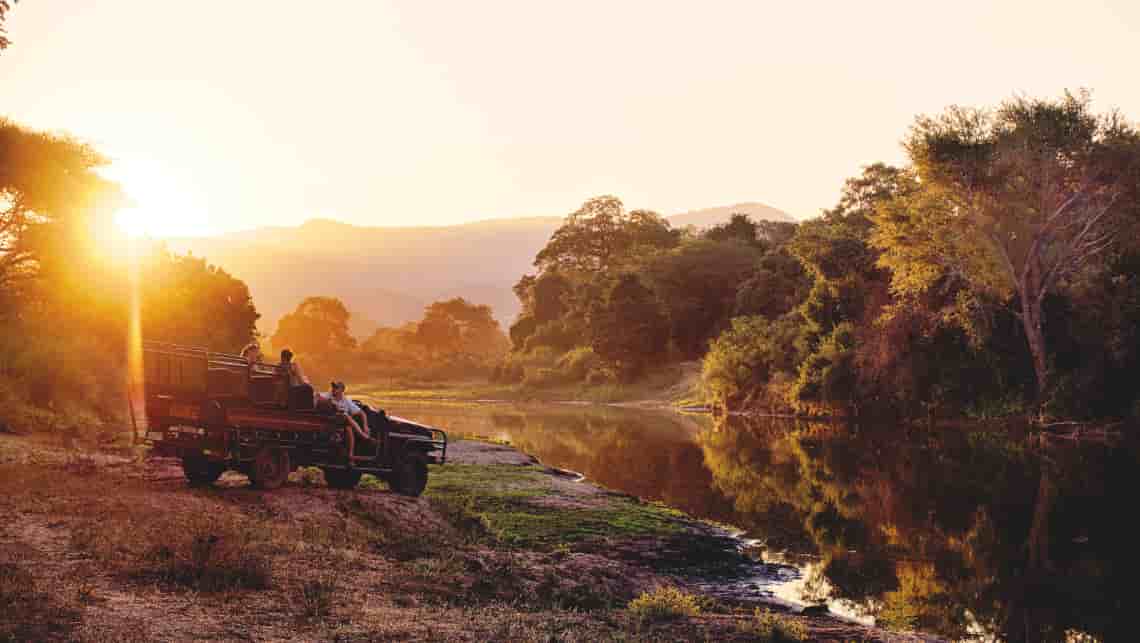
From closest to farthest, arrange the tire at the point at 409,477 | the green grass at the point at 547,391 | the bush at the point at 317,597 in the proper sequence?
the bush at the point at 317,597 < the tire at the point at 409,477 < the green grass at the point at 547,391

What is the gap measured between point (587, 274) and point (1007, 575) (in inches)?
3936

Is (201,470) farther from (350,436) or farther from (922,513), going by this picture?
(922,513)

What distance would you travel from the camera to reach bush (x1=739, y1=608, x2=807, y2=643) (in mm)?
9156

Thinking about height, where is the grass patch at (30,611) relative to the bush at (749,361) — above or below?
above

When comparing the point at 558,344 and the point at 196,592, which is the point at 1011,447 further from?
the point at 558,344

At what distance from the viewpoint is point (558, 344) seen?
103562 mm

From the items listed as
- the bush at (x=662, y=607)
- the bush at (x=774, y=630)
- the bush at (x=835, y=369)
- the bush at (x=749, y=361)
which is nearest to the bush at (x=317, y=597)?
the bush at (x=662, y=607)

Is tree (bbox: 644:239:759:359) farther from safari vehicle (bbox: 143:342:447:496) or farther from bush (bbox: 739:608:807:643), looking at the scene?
bush (bbox: 739:608:807:643)

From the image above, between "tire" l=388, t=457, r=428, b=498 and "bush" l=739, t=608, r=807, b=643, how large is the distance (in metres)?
9.56

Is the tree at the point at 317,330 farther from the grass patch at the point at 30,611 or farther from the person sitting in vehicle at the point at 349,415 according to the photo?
the grass patch at the point at 30,611

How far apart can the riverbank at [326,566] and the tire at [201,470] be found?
29 cm

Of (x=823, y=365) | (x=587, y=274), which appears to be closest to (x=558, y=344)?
(x=587, y=274)

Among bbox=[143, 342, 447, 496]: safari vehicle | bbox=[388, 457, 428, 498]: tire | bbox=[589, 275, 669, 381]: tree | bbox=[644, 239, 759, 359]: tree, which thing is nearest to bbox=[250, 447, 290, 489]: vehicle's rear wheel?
bbox=[143, 342, 447, 496]: safari vehicle

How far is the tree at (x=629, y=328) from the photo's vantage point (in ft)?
260
